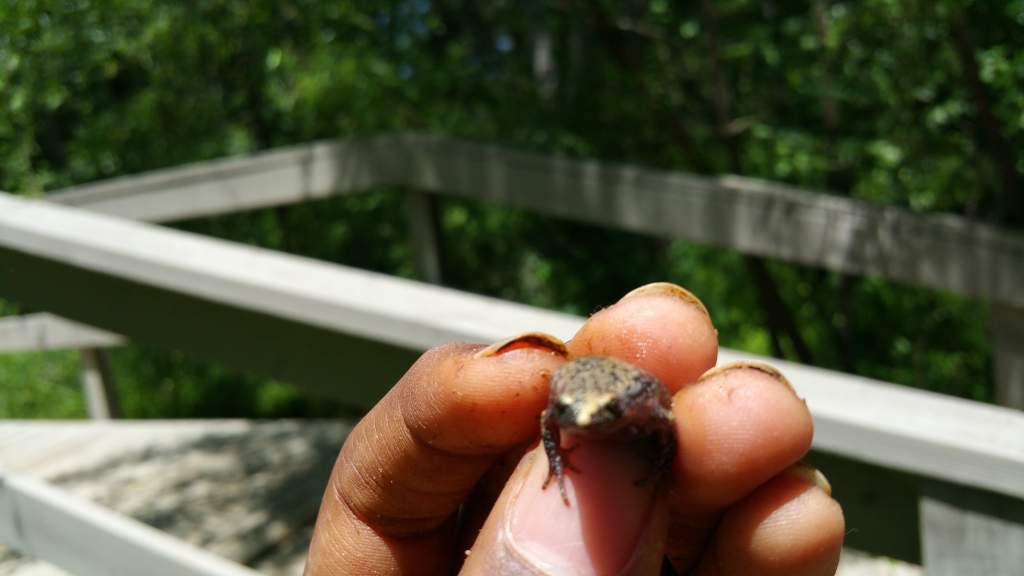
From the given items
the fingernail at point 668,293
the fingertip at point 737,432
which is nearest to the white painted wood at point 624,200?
the fingernail at point 668,293

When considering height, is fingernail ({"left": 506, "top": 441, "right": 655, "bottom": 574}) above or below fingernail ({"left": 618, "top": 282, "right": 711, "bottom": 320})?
below

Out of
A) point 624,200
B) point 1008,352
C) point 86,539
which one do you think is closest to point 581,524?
point 86,539

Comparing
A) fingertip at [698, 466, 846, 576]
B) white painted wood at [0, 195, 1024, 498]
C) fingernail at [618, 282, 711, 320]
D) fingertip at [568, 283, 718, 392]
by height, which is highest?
fingernail at [618, 282, 711, 320]

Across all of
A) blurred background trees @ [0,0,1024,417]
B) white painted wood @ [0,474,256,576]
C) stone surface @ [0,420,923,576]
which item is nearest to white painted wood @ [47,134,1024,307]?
blurred background trees @ [0,0,1024,417]

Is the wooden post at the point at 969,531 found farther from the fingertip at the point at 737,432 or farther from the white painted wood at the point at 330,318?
the fingertip at the point at 737,432

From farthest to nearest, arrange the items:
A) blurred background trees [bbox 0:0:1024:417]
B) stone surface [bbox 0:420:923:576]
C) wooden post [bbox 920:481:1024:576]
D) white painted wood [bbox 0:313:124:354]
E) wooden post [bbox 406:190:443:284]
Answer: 1. wooden post [bbox 406:190:443:284]
2. white painted wood [bbox 0:313:124:354]
3. blurred background trees [bbox 0:0:1024:417]
4. stone surface [bbox 0:420:923:576]
5. wooden post [bbox 920:481:1024:576]

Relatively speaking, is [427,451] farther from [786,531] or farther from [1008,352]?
[1008,352]

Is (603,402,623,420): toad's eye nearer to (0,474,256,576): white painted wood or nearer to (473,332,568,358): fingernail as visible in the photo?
(473,332,568,358): fingernail
